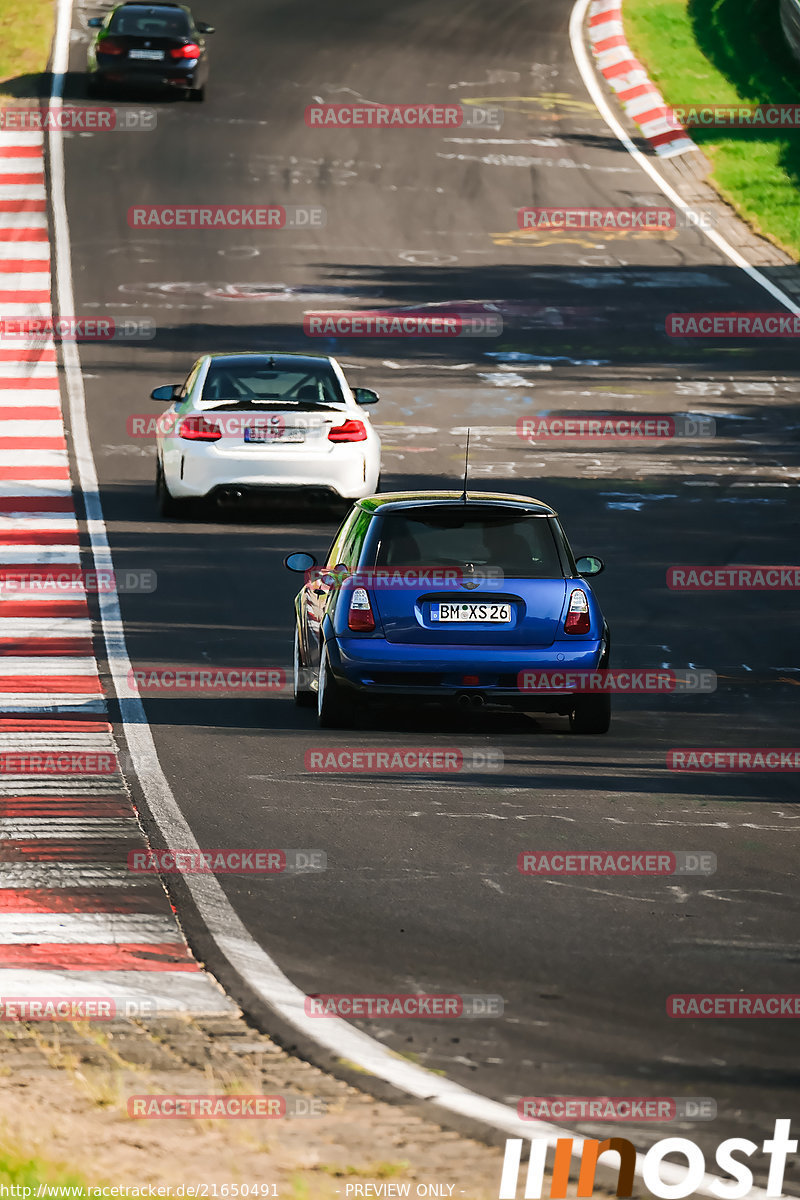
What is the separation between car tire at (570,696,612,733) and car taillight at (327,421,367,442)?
7.58 metres

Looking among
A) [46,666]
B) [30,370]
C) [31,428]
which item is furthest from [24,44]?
[46,666]

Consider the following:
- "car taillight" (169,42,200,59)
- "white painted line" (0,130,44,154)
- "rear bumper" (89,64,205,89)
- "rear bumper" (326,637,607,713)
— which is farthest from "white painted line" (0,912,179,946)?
"car taillight" (169,42,200,59)

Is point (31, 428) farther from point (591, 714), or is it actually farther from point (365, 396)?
point (591, 714)

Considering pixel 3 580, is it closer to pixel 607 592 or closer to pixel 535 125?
pixel 607 592

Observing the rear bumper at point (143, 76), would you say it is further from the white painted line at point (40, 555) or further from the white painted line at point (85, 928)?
the white painted line at point (85, 928)

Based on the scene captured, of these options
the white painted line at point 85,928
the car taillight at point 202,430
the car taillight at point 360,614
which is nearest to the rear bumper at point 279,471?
the car taillight at point 202,430

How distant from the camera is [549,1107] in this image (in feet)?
20.0

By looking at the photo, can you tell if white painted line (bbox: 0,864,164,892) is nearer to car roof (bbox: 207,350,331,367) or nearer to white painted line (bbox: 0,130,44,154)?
car roof (bbox: 207,350,331,367)

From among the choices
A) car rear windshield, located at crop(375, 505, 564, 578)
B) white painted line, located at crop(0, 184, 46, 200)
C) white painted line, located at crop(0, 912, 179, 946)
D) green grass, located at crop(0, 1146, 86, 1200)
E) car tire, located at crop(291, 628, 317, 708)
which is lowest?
white painted line, located at crop(0, 184, 46, 200)

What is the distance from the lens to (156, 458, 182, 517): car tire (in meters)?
20.3

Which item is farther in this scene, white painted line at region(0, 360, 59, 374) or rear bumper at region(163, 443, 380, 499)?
white painted line at region(0, 360, 59, 374)

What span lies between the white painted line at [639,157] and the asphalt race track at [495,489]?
1.18 feet

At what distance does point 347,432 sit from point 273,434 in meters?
0.72

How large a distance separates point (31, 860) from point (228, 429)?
10.7m
